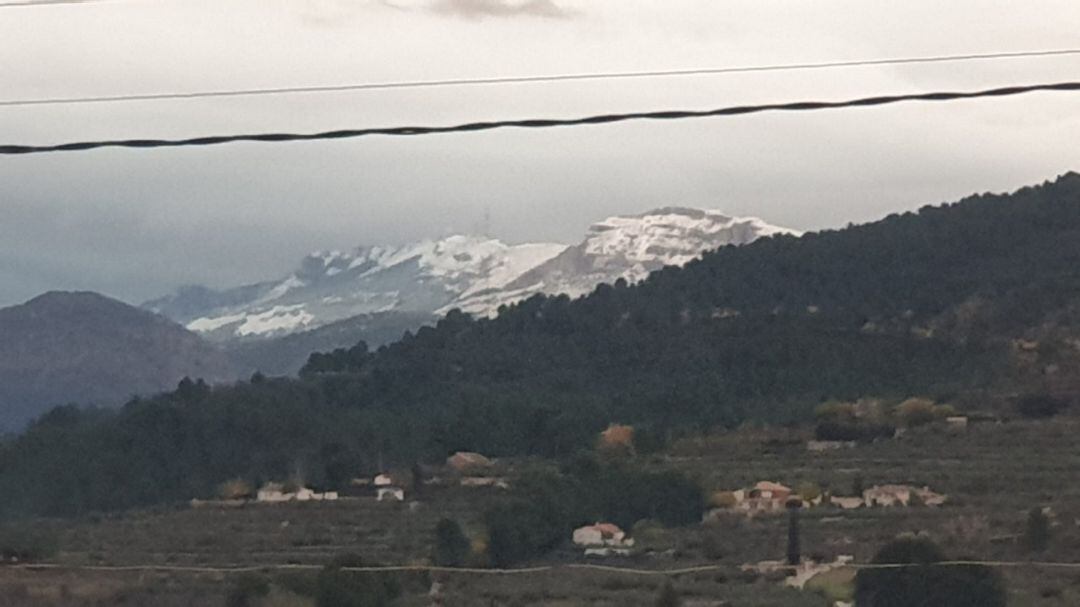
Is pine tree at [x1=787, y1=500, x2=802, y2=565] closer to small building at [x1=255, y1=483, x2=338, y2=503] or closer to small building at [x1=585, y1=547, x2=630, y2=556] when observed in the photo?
small building at [x1=585, y1=547, x2=630, y2=556]

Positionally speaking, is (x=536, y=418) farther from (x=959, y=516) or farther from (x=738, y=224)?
(x=738, y=224)

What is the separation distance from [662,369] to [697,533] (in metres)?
16.2

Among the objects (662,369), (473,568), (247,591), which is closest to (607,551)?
(473,568)

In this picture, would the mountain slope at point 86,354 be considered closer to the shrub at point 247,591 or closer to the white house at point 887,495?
the shrub at point 247,591

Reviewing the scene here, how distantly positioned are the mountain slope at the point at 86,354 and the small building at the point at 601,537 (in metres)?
28.7

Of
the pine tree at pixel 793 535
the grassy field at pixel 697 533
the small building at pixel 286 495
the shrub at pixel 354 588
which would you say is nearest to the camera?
the shrub at pixel 354 588

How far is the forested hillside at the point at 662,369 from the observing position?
44.6m

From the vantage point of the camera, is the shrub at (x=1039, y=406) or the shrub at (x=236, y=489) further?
the shrub at (x=236, y=489)

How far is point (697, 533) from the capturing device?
3456cm

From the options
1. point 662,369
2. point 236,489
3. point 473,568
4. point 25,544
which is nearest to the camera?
point 473,568

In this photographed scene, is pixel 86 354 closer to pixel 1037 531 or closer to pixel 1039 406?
pixel 1039 406

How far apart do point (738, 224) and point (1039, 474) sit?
2713 inches

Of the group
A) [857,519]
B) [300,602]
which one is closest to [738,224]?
[857,519]

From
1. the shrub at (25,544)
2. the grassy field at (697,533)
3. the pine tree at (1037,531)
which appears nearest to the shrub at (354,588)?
the grassy field at (697,533)
